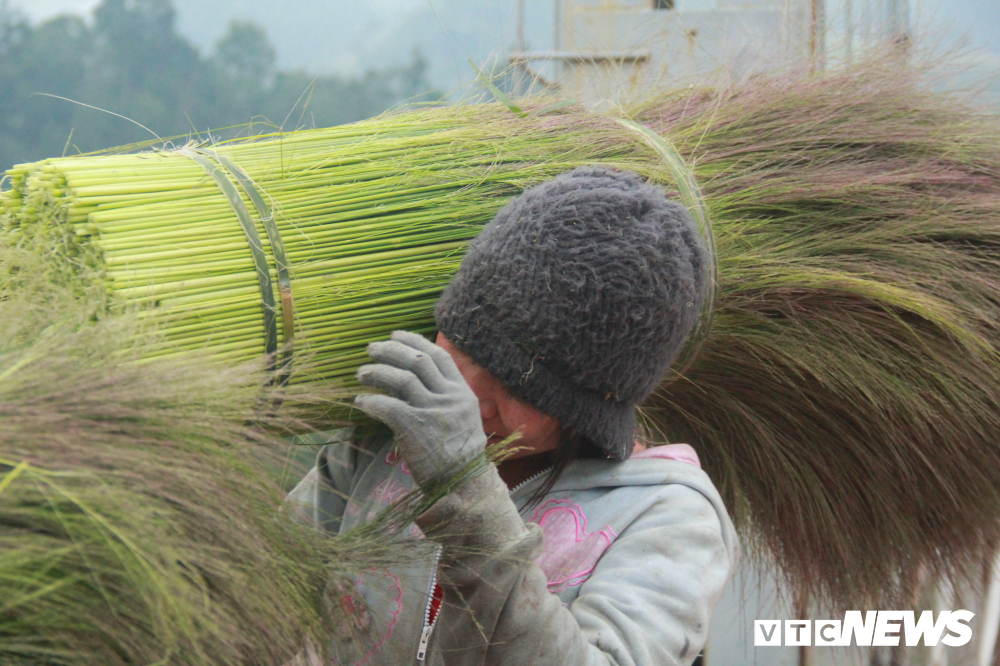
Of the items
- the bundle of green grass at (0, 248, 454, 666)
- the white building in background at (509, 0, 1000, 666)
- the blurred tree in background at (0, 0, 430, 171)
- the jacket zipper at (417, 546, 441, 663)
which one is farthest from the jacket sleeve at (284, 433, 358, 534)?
the blurred tree in background at (0, 0, 430, 171)

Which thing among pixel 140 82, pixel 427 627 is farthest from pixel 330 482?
pixel 140 82

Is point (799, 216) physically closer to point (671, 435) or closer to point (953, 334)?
point (953, 334)

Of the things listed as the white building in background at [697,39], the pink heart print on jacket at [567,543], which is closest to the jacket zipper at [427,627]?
the pink heart print on jacket at [567,543]

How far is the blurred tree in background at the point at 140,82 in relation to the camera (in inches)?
90.0

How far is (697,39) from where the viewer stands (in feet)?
5.93

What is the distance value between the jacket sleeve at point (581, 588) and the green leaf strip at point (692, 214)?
175 millimetres

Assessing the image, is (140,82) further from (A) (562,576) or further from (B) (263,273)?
(A) (562,576)

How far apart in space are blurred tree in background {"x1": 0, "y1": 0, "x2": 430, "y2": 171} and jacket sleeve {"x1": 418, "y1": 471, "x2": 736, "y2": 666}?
1622mm

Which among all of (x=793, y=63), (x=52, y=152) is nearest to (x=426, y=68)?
(x=52, y=152)

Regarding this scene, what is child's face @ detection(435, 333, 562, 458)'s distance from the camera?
87 cm

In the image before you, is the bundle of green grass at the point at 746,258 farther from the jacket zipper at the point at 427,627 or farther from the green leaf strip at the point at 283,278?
the jacket zipper at the point at 427,627

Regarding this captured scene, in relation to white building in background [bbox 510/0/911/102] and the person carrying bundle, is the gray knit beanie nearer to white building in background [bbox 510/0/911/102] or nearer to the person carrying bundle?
the person carrying bundle

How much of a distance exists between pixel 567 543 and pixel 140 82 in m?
2.05

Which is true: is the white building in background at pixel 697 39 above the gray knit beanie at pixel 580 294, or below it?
above
